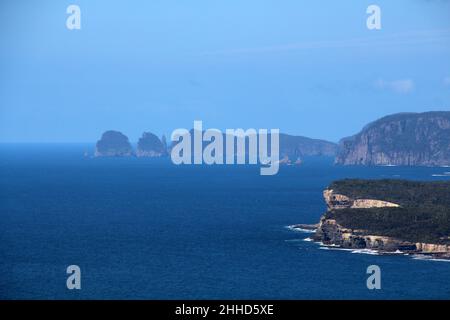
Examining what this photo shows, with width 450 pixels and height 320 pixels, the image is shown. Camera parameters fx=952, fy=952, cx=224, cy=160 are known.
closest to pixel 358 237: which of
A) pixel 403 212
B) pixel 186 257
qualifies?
pixel 403 212

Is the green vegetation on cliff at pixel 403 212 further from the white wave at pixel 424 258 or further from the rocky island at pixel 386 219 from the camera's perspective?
the white wave at pixel 424 258

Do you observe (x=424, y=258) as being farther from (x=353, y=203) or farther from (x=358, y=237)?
(x=353, y=203)

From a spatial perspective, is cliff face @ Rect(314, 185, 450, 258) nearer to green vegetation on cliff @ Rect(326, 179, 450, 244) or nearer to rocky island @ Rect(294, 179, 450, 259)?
rocky island @ Rect(294, 179, 450, 259)

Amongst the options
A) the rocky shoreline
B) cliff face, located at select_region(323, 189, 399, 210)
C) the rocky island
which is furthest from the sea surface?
cliff face, located at select_region(323, 189, 399, 210)

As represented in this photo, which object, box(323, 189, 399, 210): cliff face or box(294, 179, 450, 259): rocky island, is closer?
box(294, 179, 450, 259): rocky island

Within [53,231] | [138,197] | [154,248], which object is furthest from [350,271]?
[138,197]

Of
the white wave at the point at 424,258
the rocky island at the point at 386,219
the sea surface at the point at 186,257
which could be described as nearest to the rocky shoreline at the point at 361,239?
the rocky island at the point at 386,219

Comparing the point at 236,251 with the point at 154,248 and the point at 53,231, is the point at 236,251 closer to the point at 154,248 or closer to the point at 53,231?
the point at 154,248

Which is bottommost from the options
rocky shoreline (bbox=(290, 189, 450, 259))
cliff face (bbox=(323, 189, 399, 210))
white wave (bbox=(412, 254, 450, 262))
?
white wave (bbox=(412, 254, 450, 262))
